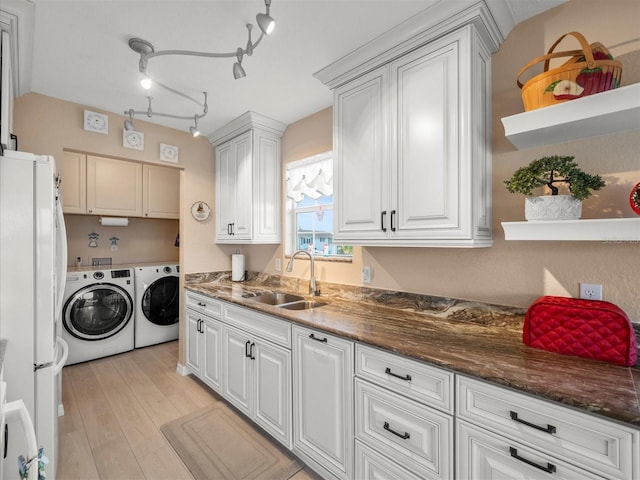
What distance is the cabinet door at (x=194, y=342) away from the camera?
2768 millimetres

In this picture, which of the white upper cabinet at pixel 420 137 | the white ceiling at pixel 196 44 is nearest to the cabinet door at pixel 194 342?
the white upper cabinet at pixel 420 137

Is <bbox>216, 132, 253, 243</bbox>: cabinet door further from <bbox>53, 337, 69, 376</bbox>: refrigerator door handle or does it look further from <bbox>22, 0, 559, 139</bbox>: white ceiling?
<bbox>53, 337, 69, 376</bbox>: refrigerator door handle

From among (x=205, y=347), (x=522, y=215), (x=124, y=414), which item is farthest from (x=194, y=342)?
(x=522, y=215)

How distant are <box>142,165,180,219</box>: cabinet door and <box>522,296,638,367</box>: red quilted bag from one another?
4.07m

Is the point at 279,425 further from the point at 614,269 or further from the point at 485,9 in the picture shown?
the point at 485,9

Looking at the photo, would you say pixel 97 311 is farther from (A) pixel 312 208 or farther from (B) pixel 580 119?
(B) pixel 580 119

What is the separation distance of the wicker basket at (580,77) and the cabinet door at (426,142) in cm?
35

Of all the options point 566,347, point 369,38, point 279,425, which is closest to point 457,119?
point 369,38

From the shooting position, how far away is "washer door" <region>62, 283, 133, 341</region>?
10.5ft

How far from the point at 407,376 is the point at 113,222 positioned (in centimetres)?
409

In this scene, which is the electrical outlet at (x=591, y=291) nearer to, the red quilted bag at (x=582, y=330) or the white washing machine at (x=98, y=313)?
the red quilted bag at (x=582, y=330)

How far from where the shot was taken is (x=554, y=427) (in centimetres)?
94

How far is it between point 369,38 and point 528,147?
1032mm

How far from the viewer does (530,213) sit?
1312 mm
